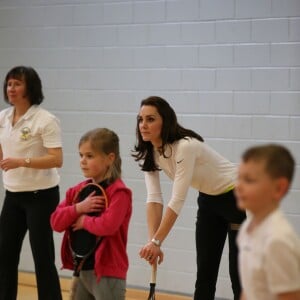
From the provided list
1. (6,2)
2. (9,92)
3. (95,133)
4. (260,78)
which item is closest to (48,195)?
(9,92)

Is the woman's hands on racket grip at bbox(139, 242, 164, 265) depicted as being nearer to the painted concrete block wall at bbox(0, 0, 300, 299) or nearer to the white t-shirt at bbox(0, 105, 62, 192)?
the white t-shirt at bbox(0, 105, 62, 192)

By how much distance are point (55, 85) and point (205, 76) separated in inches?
47.5

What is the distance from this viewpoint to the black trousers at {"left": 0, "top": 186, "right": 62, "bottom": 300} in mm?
3680

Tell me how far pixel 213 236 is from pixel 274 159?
1.80 m

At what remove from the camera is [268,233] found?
1.82m

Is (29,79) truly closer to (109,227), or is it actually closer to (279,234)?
(109,227)

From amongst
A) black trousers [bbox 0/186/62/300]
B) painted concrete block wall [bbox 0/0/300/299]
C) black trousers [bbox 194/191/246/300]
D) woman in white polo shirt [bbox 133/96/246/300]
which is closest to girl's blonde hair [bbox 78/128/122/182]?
woman in white polo shirt [bbox 133/96/246/300]

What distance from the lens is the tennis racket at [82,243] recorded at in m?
2.90

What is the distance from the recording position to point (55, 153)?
144 inches

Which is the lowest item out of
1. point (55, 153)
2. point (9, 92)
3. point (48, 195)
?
point (48, 195)

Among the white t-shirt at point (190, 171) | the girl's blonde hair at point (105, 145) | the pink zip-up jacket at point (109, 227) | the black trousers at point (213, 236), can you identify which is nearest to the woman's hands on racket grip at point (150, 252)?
the pink zip-up jacket at point (109, 227)

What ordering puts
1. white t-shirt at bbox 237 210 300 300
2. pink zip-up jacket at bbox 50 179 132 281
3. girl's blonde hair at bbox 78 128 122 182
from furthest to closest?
girl's blonde hair at bbox 78 128 122 182
pink zip-up jacket at bbox 50 179 132 281
white t-shirt at bbox 237 210 300 300

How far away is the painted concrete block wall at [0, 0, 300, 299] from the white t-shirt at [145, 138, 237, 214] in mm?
918

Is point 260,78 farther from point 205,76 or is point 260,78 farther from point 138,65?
point 138,65
